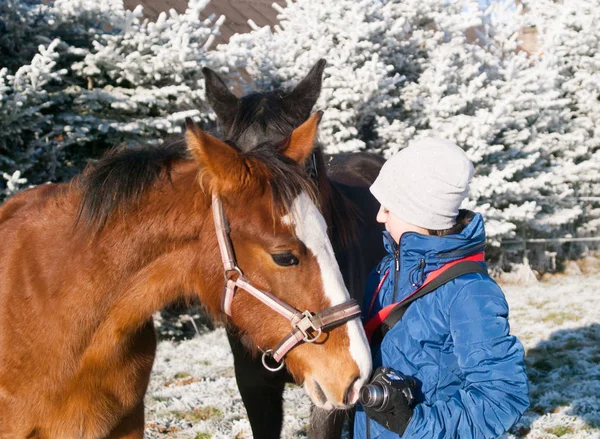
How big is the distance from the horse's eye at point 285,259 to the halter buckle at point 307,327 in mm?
170

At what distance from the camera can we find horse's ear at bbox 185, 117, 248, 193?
1.93m

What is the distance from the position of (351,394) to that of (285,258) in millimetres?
491

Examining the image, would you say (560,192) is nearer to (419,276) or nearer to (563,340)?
(563,340)

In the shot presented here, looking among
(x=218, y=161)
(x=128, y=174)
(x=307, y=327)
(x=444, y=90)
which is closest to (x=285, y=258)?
(x=307, y=327)

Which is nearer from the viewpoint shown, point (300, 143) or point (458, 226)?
point (458, 226)

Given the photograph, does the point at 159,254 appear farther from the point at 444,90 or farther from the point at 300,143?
the point at 444,90

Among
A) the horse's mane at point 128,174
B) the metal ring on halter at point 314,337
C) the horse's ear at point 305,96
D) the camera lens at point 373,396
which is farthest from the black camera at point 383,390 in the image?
the horse's ear at point 305,96

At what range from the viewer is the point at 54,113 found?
5.79 m

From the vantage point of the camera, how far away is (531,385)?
493 centimetres

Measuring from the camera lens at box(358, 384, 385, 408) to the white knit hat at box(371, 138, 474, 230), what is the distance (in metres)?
0.57

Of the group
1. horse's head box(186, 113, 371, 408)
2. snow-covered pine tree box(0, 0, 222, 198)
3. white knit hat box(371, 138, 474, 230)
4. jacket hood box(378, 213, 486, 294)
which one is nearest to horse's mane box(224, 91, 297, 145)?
horse's head box(186, 113, 371, 408)

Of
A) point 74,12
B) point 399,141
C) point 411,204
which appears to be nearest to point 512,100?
point 399,141

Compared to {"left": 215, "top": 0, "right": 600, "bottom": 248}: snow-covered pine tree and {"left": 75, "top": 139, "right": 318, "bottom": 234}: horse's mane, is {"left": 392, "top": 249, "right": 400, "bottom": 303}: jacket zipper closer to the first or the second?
{"left": 75, "top": 139, "right": 318, "bottom": 234}: horse's mane

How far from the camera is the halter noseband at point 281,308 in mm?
1894
